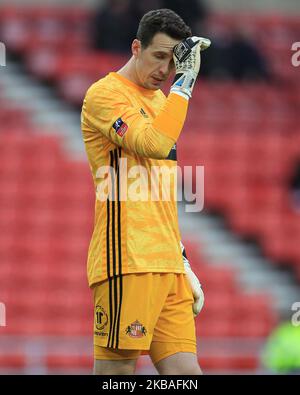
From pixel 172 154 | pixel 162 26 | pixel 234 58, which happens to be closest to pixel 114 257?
pixel 172 154

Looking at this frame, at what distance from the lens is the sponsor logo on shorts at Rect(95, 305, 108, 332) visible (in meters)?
4.19

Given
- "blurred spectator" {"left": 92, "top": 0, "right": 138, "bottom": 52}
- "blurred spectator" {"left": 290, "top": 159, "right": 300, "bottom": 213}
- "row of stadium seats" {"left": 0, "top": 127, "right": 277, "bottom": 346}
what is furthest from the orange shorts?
"blurred spectator" {"left": 92, "top": 0, "right": 138, "bottom": 52}

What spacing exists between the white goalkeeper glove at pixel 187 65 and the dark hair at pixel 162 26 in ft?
0.28

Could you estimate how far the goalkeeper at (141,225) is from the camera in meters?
4.12

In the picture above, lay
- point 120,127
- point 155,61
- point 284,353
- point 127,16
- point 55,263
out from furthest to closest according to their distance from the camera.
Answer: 1. point 127,16
2. point 55,263
3. point 284,353
4. point 155,61
5. point 120,127

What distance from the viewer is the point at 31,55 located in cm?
1128

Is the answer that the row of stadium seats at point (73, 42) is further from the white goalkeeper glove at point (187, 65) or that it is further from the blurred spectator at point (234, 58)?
the white goalkeeper glove at point (187, 65)

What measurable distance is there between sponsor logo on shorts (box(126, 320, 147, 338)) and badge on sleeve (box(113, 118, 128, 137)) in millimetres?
735

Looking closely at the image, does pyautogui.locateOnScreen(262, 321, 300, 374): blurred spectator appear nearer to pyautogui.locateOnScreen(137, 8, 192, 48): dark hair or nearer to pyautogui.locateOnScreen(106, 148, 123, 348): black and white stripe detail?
pyautogui.locateOnScreen(106, 148, 123, 348): black and white stripe detail

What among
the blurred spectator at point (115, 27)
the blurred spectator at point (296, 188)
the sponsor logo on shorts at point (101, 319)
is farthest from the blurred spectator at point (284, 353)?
the sponsor logo on shorts at point (101, 319)

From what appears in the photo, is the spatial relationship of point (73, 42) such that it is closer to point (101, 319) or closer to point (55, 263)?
point (55, 263)

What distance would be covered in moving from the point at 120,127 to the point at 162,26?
1.47 ft

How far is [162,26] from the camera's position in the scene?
4211 mm
